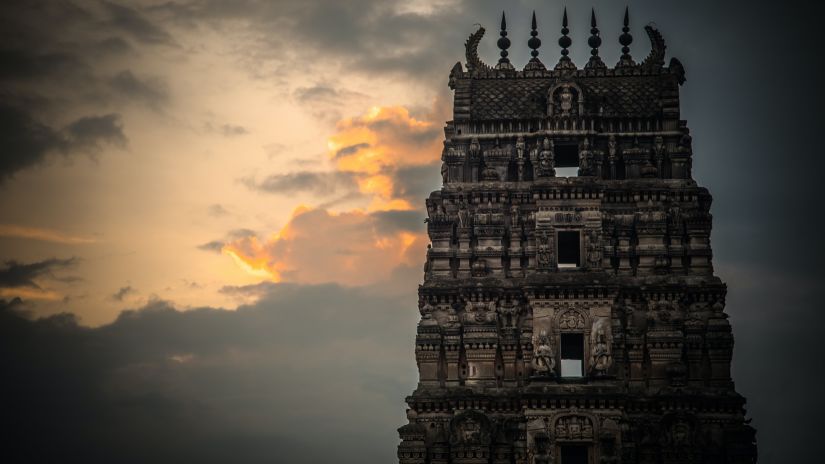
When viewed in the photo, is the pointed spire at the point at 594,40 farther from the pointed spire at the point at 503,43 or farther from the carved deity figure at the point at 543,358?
the carved deity figure at the point at 543,358

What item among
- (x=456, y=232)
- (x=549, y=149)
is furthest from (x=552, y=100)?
(x=456, y=232)

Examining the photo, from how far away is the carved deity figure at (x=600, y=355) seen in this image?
56500 millimetres

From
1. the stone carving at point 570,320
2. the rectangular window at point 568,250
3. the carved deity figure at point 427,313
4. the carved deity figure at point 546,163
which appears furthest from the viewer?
the carved deity figure at point 546,163

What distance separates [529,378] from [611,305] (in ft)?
15.6

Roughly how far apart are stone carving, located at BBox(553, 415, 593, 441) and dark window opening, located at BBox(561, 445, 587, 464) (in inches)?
20.5

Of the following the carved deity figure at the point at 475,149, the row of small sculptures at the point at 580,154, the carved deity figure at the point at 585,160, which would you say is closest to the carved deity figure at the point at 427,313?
the row of small sculptures at the point at 580,154

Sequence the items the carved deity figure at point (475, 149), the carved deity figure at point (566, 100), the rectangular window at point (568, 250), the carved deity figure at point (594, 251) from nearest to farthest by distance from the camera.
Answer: the carved deity figure at point (594, 251) → the rectangular window at point (568, 250) → the carved deity figure at point (475, 149) → the carved deity figure at point (566, 100)

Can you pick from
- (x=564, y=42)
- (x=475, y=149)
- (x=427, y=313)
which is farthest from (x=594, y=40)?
(x=427, y=313)

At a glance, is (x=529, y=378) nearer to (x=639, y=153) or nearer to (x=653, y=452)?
(x=653, y=452)

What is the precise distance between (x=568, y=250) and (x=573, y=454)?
32.1 feet

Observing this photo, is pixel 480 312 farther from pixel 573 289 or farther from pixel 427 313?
pixel 573 289

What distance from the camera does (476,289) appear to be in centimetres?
5856

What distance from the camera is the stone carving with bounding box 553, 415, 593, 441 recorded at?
5581 centimetres

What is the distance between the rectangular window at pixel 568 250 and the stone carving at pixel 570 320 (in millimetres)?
3020
